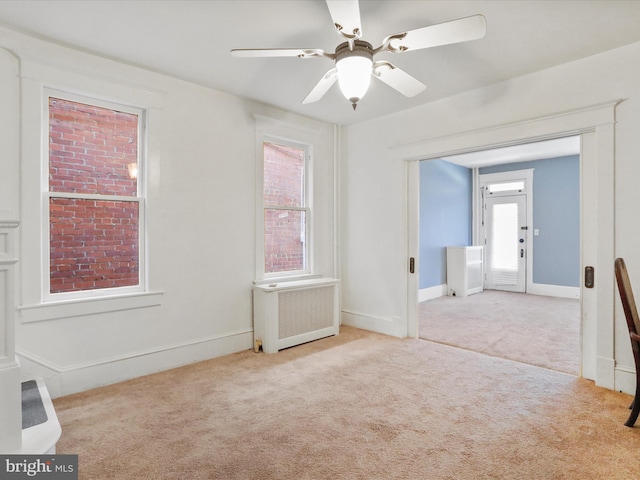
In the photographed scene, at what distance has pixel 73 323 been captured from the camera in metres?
2.60

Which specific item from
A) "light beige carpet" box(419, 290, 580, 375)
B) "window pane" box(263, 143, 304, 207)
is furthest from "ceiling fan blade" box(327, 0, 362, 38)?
"light beige carpet" box(419, 290, 580, 375)

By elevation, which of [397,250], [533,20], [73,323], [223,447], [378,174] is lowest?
[223,447]

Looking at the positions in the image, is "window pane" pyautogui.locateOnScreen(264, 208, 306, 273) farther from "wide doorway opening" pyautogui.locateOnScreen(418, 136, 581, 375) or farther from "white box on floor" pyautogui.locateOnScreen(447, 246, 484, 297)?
"white box on floor" pyautogui.locateOnScreen(447, 246, 484, 297)

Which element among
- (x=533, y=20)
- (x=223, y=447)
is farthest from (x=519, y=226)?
(x=223, y=447)

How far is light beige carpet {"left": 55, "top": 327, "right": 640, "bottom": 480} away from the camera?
1.75m

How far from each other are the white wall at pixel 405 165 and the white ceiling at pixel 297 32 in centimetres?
18

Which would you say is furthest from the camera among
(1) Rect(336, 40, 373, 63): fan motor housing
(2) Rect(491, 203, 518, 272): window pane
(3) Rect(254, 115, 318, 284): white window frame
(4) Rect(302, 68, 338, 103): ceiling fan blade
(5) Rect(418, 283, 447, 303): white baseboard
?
(2) Rect(491, 203, 518, 272): window pane

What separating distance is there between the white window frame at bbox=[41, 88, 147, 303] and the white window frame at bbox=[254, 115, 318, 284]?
3.60 ft

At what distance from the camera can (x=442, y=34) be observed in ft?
5.70

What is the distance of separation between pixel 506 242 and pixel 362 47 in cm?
631

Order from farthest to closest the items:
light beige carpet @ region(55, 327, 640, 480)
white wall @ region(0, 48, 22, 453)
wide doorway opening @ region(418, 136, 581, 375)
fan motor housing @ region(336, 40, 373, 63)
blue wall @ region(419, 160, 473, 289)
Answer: blue wall @ region(419, 160, 473, 289) < wide doorway opening @ region(418, 136, 581, 375) < fan motor housing @ region(336, 40, 373, 63) < light beige carpet @ region(55, 327, 640, 480) < white wall @ region(0, 48, 22, 453)

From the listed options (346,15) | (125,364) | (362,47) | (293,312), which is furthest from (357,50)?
(125,364)

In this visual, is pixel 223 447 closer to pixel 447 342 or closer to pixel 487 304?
pixel 447 342

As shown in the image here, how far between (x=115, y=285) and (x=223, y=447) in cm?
168
